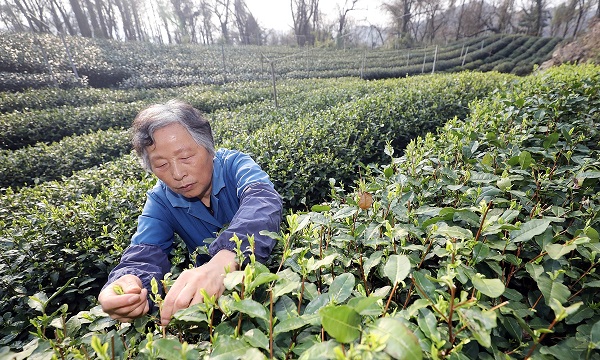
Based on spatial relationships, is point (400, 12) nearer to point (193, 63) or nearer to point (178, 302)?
point (193, 63)

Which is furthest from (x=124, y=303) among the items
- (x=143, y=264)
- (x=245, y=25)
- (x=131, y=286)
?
(x=245, y=25)

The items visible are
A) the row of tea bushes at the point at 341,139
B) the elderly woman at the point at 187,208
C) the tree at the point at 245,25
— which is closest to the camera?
the elderly woman at the point at 187,208

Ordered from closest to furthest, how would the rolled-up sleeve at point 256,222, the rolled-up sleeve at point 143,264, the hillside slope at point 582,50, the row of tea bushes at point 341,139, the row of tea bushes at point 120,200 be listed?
the rolled-up sleeve at point 256,222, the rolled-up sleeve at point 143,264, the row of tea bushes at point 120,200, the row of tea bushes at point 341,139, the hillside slope at point 582,50

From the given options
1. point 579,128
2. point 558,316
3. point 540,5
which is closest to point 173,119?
A: point 558,316

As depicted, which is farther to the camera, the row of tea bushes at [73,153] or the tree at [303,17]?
the tree at [303,17]

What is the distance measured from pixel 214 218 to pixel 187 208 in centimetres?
19

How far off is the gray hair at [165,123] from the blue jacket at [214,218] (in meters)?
0.25

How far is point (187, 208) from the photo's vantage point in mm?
1932

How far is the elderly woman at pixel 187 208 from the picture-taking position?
3.20ft

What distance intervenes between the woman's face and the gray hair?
29mm

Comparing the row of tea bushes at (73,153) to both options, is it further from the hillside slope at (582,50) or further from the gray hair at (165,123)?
the hillside slope at (582,50)

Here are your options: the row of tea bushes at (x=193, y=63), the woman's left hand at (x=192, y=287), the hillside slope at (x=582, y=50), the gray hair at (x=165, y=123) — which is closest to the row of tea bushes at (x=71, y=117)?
the row of tea bushes at (x=193, y=63)

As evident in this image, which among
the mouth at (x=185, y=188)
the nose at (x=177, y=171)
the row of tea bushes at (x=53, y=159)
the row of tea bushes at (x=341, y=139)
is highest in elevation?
the nose at (x=177, y=171)

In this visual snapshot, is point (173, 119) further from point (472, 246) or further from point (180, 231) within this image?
point (472, 246)
